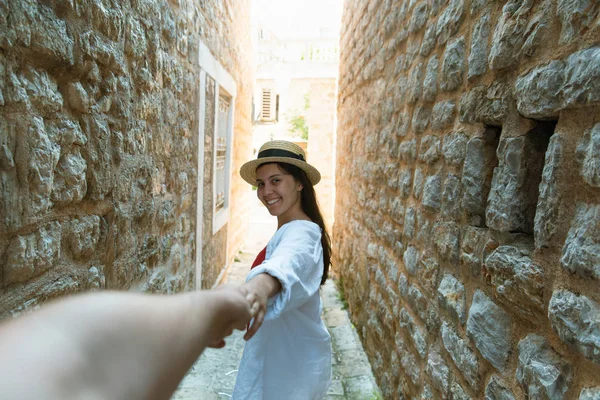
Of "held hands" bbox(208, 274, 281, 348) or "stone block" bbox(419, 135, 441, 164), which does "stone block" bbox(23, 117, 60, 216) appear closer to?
"held hands" bbox(208, 274, 281, 348)

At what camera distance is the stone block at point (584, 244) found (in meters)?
0.90

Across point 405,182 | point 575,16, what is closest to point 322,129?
point 405,182

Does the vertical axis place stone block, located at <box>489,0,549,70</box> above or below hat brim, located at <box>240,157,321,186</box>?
above

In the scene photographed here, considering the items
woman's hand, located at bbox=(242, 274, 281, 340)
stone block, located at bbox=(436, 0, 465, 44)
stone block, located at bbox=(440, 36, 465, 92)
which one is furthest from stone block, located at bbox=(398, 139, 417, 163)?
woman's hand, located at bbox=(242, 274, 281, 340)

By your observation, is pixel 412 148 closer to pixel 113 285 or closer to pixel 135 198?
pixel 135 198

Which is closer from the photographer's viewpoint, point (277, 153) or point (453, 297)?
point (453, 297)

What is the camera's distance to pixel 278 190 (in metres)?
1.83

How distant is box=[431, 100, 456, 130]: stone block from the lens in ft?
6.05

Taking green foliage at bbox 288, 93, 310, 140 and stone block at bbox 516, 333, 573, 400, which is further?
green foliage at bbox 288, 93, 310, 140

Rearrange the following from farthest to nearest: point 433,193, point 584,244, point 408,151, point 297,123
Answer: point 297,123 < point 408,151 < point 433,193 < point 584,244

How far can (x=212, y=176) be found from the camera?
181 inches

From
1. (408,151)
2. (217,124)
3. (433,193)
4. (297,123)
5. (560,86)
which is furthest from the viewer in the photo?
(297,123)

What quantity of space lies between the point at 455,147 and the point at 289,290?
1.07m

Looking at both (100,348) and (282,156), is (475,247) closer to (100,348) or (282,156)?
(282,156)
